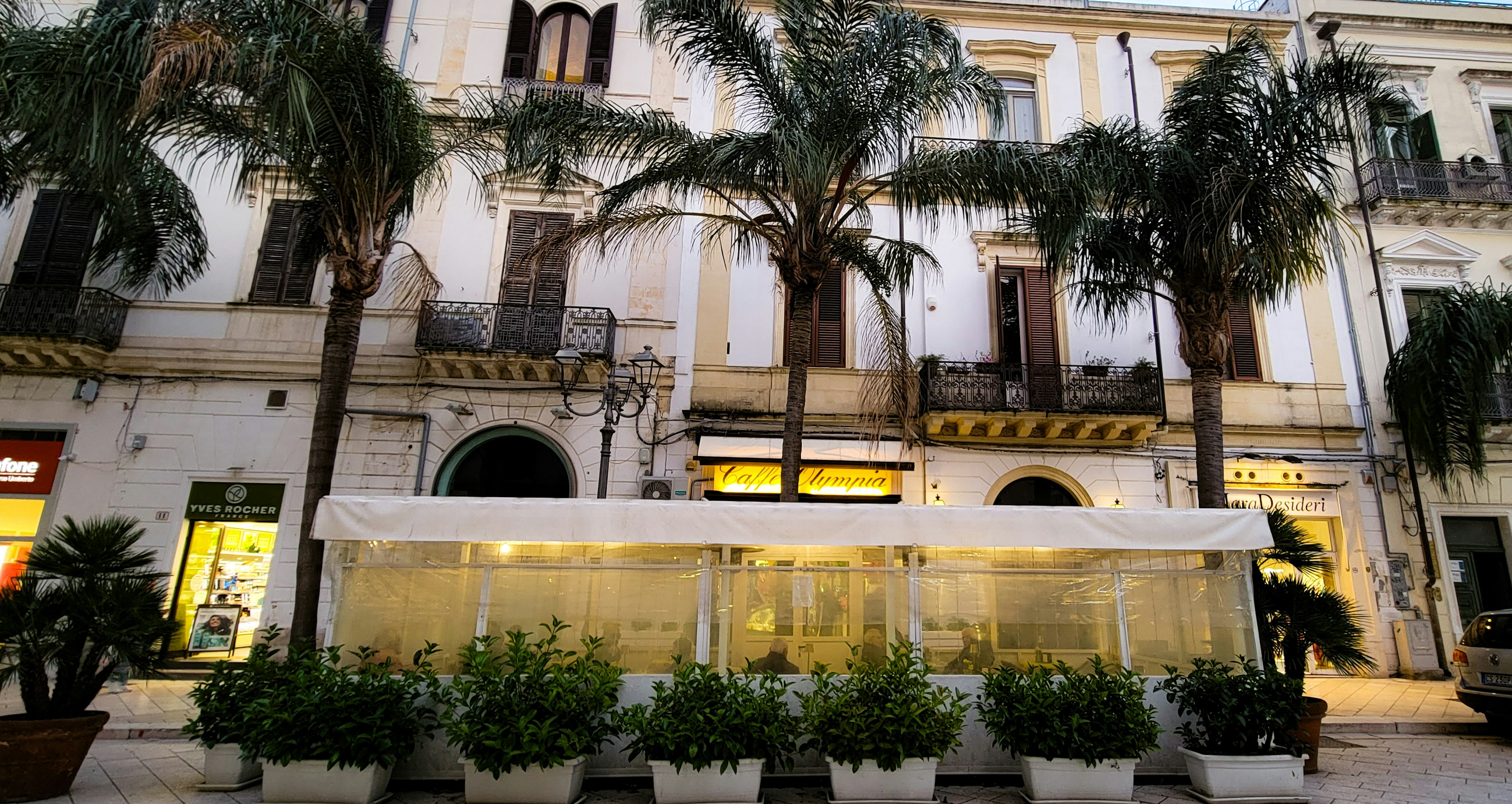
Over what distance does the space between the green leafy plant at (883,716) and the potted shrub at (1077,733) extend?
48 cm

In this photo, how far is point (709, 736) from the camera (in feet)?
19.2

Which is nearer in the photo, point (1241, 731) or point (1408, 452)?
point (1241, 731)

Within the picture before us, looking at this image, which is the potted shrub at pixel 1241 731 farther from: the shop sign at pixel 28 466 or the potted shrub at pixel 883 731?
the shop sign at pixel 28 466

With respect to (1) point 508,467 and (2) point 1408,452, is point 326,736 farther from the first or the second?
(2) point 1408,452

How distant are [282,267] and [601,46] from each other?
754 cm

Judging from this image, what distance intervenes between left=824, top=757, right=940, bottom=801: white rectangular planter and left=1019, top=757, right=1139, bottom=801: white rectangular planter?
0.91 metres

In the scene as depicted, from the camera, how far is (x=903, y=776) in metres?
6.13

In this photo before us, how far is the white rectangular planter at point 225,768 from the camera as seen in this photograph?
20.8ft

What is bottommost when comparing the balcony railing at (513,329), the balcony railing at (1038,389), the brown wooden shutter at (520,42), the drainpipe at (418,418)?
the drainpipe at (418,418)

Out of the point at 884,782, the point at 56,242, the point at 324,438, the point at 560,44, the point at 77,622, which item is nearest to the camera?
the point at 77,622

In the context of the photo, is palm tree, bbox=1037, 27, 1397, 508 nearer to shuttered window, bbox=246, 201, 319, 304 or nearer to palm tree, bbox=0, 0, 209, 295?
palm tree, bbox=0, 0, 209, 295

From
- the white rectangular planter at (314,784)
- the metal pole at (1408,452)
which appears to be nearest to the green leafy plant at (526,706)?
the white rectangular planter at (314,784)

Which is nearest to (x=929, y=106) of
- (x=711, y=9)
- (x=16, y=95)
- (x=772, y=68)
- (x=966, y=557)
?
(x=772, y=68)

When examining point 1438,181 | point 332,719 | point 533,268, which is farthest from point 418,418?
point 1438,181
